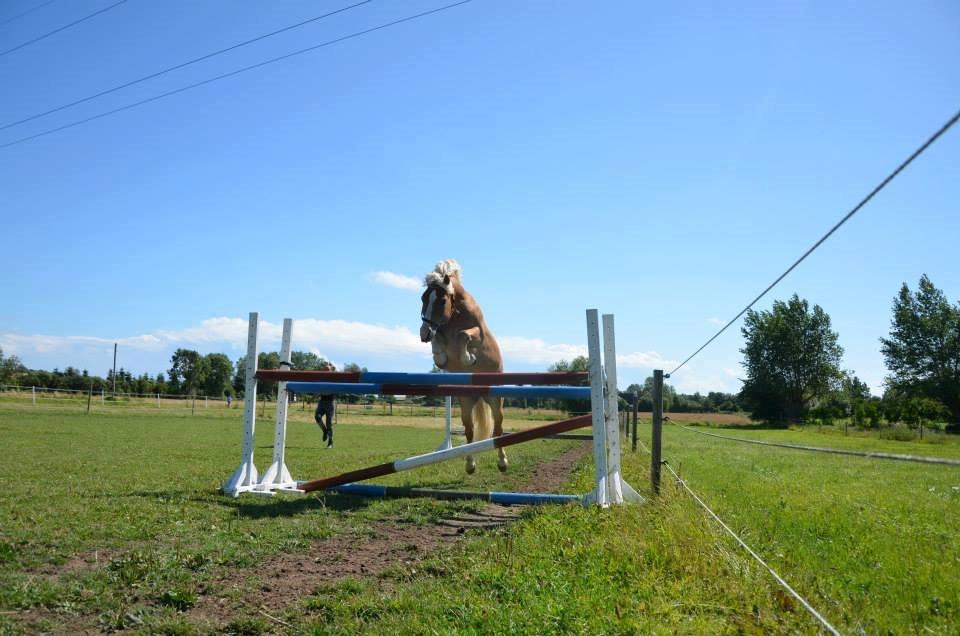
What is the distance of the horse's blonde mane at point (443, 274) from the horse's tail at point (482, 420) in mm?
A: 1599

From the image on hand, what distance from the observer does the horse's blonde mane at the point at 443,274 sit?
7531mm

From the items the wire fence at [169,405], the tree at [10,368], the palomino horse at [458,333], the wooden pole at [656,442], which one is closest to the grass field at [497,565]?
the wooden pole at [656,442]

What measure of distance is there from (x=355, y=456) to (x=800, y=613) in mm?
9807

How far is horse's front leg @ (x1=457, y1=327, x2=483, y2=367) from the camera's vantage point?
25.2 ft

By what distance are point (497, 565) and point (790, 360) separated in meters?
70.2

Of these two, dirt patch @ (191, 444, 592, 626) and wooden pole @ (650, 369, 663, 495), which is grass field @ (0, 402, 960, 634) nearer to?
dirt patch @ (191, 444, 592, 626)

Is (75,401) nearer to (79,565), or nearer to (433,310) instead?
(433,310)

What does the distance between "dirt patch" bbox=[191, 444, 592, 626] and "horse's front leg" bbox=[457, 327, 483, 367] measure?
2.11 m

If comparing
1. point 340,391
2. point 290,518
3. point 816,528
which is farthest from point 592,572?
point 340,391

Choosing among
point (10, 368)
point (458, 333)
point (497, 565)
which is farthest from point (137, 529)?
point (10, 368)

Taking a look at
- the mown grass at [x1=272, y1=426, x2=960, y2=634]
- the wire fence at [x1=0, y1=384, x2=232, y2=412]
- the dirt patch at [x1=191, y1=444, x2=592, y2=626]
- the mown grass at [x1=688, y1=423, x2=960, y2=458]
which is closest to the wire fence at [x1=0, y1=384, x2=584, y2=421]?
the wire fence at [x1=0, y1=384, x2=232, y2=412]

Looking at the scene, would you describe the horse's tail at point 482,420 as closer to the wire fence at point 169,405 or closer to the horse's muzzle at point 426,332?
the horse's muzzle at point 426,332

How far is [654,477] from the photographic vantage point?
589 cm

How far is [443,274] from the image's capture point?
304 inches
